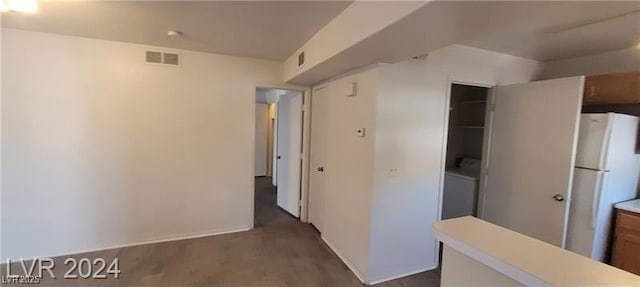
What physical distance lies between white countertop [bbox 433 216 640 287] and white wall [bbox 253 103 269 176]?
6.68 meters

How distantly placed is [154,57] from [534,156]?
4.22 meters

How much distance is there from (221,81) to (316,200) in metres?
2.04

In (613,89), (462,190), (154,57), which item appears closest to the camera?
(613,89)

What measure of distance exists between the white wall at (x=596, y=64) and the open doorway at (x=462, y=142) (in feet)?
2.40

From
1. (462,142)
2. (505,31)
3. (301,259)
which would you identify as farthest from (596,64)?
(301,259)

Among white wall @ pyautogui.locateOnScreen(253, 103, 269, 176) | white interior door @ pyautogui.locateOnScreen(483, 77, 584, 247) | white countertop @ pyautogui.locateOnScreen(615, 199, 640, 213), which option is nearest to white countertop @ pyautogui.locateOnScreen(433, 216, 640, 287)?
white interior door @ pyautogui.locateOnScreen(483, 77, 584, 247)

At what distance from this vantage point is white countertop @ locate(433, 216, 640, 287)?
93 centimetres

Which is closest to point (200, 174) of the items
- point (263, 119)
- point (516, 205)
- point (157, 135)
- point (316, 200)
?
point (157, 135)

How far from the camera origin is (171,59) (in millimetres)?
3248

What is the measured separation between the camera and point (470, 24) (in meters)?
1.53

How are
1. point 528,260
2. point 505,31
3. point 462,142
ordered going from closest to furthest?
point 528,260, point 505,31, point 462,142

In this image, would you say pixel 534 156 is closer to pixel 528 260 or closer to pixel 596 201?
pixel 596 201

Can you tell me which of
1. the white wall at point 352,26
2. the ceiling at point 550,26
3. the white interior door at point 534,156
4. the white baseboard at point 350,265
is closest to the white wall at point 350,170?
the white baseboard at point 350,265

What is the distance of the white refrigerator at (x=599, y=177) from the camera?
2.41 meters
